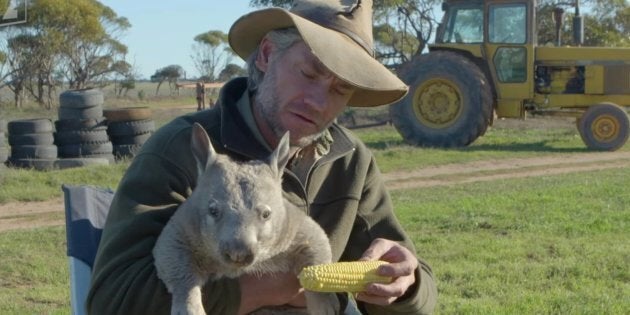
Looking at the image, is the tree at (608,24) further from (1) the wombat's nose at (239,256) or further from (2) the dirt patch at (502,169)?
(1) the wombat's nose at (239,256)

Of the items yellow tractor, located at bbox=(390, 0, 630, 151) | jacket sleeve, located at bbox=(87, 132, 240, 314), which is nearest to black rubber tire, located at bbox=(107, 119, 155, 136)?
yellow tractor, located at bbox=(390, 0, 630, 151)

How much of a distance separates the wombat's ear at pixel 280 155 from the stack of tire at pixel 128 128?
1248 cm

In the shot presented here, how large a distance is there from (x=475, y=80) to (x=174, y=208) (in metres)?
14.5

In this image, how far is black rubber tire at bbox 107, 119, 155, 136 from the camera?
50.2ft

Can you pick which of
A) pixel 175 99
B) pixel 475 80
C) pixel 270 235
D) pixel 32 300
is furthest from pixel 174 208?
pixel 175 99

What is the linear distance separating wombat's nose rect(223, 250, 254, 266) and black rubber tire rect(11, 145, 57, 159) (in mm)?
11924

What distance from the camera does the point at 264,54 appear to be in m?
3.47

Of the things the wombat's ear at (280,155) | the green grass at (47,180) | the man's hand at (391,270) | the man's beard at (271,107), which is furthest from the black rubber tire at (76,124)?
the wombat's ear at (280,155)

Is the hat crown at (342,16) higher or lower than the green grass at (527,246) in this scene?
higher

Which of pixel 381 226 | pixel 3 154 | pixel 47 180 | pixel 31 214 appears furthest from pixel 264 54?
pixel 3 154

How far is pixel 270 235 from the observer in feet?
9.46

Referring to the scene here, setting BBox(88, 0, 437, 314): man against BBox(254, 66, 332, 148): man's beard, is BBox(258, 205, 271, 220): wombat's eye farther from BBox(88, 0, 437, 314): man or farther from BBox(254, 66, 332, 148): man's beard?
BBox(254, 66, 332, 148): man's beard

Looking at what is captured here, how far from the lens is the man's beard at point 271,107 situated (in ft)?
10.8

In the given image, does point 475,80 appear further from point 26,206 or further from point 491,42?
point 26,206
